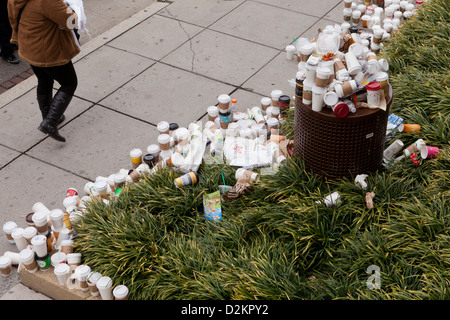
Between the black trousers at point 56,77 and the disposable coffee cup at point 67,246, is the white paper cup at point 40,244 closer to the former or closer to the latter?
the disposable coffee cup at point 67,246

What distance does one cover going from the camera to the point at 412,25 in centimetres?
709

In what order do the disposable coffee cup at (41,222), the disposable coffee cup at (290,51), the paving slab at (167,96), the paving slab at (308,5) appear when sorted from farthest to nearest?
the paving slab at (308,5) → the disposable coffee cup at (290,51) → the paving slab at (167,96) → the disposable coffee cup at (41,222)

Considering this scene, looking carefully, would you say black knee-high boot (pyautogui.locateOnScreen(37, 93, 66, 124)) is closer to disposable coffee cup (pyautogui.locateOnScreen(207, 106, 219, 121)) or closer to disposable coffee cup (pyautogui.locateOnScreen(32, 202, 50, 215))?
disposable coffee cup (pyautogui.locateOnScreen(32, 202, 50, 215))

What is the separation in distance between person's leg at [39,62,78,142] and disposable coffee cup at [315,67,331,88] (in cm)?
281

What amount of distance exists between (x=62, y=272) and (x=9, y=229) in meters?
0.81

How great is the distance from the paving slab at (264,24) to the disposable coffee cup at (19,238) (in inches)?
169

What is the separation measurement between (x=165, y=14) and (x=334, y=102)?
474cm

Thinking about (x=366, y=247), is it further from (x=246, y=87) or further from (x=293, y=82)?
(x=246, y=87)

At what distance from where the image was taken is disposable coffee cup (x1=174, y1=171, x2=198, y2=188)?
4.96 metres

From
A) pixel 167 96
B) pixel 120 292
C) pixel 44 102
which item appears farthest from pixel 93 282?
pixel 167 96

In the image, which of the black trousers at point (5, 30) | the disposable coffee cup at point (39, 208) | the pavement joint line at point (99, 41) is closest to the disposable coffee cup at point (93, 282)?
the disposable coffee cup at point (39, 208)

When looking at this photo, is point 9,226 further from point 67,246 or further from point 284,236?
point 284,236

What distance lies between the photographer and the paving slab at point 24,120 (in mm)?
6207

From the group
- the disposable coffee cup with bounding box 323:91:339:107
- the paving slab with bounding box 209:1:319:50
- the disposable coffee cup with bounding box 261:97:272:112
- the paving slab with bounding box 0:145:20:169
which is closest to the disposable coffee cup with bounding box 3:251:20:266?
A: the paving slab with bounding box 0:145:20:169
